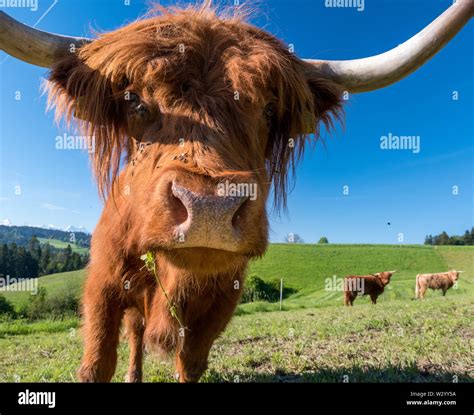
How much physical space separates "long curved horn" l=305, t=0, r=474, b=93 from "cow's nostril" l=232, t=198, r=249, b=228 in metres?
2.03

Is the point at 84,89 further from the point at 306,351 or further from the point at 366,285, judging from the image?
the point at 366,285

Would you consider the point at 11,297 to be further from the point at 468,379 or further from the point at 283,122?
the point at 468,379

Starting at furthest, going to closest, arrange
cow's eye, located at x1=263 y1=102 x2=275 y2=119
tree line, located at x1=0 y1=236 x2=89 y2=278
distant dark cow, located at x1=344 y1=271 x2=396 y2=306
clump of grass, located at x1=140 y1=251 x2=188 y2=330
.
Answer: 1. distant dark cow, located at x1=344 y1=271 x2=396 y2=306
2. tree line, located at x1=0 y1=236 x2=89 y2=278
3. cow's eye, located at x1=263 y1=102 x2=275 y2=119
4. clump of grass, located at x1=140 y1=251 x2=188 y2=330

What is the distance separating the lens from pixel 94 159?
3357 millimetres

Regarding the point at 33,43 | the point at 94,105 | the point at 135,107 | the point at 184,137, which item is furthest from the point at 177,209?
the point at 33,43

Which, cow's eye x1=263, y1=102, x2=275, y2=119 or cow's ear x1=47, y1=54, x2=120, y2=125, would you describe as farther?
cow's eye x1=263, y1=102, x2=275, y2=119

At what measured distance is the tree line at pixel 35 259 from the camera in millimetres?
6102

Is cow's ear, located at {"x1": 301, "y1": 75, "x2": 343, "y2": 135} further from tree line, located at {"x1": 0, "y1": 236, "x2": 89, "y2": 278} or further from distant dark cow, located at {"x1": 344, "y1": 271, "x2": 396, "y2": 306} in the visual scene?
distant dark cow, located at {"x1": 344, "y1": 271, "x2": 396, "y2": 306}

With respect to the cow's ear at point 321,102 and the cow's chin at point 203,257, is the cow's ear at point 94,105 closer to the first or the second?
the cow's chin at point 203,257

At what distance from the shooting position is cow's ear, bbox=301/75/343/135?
12.0 ft

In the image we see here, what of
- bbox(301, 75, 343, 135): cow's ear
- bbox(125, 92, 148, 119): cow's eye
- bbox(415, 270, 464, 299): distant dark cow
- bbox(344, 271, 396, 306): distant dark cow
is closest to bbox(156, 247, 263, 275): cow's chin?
bbox(125, 92, 148, 119): cow's eye

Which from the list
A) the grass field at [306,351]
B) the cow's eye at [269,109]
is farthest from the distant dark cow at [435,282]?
the cow's eye at [269,109]

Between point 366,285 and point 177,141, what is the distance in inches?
557
